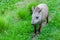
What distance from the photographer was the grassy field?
6.58 meters

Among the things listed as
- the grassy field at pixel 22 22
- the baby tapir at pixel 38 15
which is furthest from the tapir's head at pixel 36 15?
the grassy field at pixel 22 22

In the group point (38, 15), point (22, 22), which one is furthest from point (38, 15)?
point (22, 22)

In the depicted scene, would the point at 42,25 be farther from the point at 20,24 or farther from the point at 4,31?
the point at 4,31

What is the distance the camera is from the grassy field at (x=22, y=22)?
21.6 feet

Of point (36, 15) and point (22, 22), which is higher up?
point (36, 15)

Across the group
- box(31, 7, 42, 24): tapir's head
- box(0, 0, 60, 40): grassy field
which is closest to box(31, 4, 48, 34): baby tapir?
box(31, 7, 42, 24): tapir's head

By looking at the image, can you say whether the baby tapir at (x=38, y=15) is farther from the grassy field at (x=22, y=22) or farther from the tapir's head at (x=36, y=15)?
the grassy field at (x=22, y=22)

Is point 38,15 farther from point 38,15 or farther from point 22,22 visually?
point 22,22

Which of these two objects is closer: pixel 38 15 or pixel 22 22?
pixel 38 15

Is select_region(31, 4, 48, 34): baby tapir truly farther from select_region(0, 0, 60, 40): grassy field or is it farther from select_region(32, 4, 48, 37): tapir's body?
select_region(0, 0, 60, 40): grassy field

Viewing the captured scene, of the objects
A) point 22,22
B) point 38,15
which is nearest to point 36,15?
point 38,15

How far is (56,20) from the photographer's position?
24.0 ft

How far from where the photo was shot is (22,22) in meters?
7.38

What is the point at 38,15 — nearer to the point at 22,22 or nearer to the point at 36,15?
the point at 36,15
